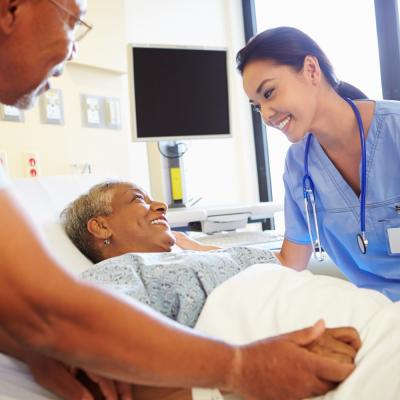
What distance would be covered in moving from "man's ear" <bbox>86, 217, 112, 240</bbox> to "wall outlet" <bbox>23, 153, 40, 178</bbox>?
727mm

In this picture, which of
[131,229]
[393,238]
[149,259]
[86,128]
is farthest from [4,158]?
[393,238]

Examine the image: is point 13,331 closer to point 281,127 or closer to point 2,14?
point 2,14

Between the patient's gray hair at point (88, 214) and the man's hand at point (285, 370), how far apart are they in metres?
0.87

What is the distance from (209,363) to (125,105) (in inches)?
83.5

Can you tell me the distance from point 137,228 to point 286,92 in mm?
617

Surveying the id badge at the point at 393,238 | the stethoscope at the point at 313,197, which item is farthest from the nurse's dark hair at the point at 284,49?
the id badge at the point at 393,238

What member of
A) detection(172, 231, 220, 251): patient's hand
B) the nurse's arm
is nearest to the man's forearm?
detection(172, 231, 220, 251): patient's hand

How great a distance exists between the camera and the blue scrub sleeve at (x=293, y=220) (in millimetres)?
1662

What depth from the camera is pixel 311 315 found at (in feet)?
2.89

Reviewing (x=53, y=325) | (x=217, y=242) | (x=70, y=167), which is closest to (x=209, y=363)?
(x=53, y=325)

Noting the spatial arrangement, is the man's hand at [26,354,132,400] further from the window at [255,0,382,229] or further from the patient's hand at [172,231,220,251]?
the window at [255,0,382,229]

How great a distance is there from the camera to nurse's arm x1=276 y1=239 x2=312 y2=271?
167 centimetres

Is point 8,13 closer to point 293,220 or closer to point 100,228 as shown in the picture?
point 100,228

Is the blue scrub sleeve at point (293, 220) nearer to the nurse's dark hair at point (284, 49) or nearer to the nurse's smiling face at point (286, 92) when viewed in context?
the nurse's smiling face at point (286, 92)
